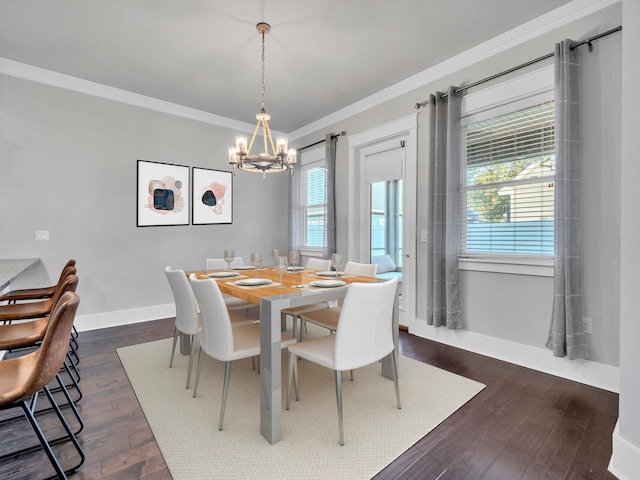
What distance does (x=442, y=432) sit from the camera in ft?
6.04

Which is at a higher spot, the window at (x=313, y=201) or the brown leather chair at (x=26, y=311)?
the window at (x=313, y=201)

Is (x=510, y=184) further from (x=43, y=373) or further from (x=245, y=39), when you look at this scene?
(x=43, y=373)

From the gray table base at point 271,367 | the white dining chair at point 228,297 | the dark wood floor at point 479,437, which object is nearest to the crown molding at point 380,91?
the white dining chair at point 228,297

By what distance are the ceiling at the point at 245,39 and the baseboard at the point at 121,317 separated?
8.72 ft

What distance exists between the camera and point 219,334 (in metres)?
1.92

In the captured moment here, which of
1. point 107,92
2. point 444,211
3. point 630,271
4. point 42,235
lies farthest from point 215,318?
point 107,92

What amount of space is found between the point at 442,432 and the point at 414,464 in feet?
1.13

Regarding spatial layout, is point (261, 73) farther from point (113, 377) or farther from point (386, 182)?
point (113, 377)

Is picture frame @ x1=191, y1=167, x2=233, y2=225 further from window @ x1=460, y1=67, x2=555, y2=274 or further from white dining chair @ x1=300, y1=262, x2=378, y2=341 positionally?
window @ x1=460, y1=67, x2=555, y2=274

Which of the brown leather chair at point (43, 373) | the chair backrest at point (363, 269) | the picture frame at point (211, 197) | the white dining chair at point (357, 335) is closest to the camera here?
the brown leather chair at point (43, 373)

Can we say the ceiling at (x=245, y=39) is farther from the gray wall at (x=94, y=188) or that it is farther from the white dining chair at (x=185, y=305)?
the white dining chair at (x=185, y=305)

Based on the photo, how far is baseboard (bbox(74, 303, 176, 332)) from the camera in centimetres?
373

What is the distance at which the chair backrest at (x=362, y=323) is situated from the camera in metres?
1.75

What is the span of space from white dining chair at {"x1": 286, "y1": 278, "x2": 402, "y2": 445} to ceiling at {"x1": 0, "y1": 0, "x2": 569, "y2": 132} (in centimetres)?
216
